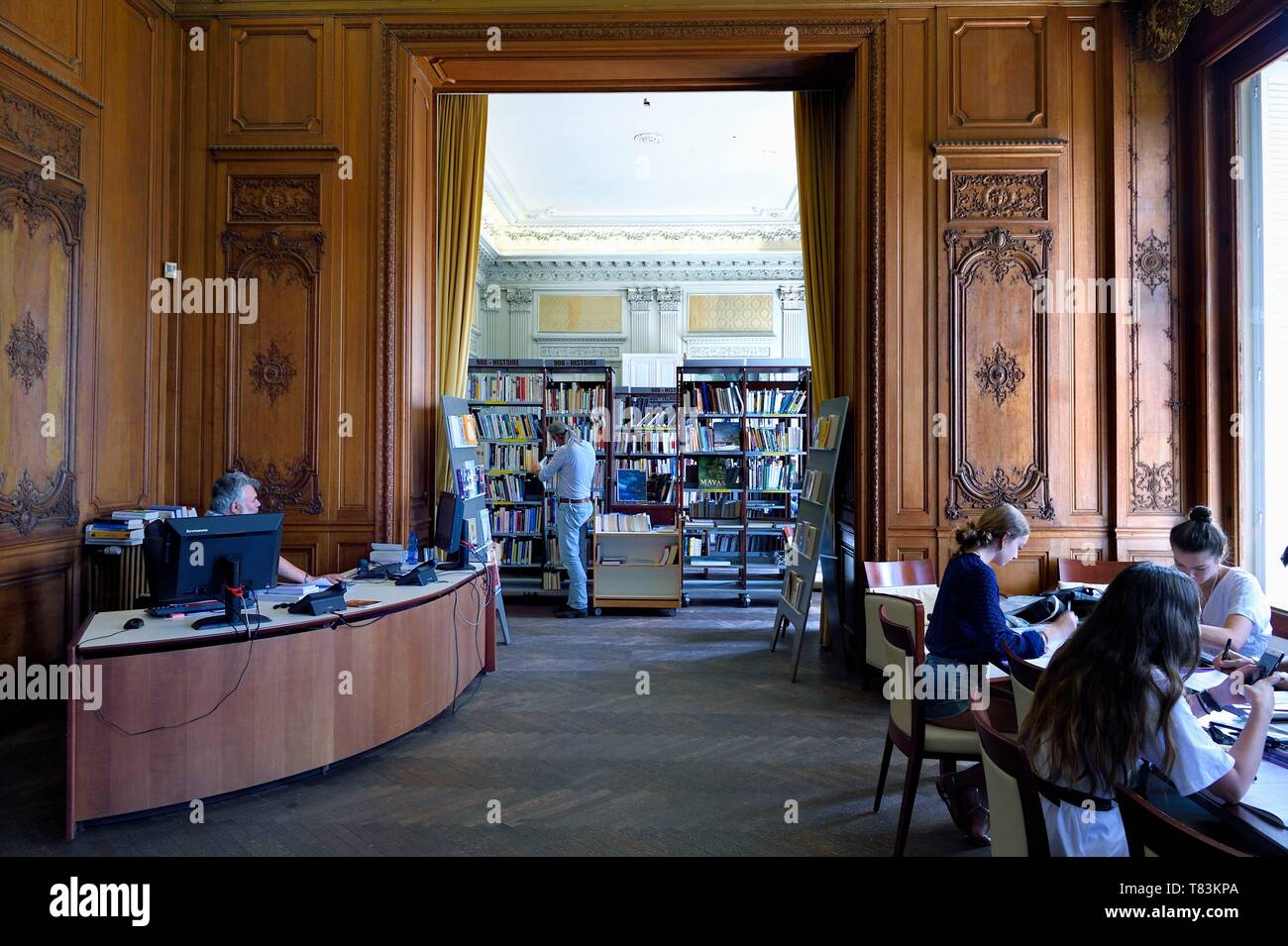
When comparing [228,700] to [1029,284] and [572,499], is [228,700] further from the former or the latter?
[1029,284]

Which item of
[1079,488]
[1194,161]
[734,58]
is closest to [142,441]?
[734,58]

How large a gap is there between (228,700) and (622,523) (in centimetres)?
448

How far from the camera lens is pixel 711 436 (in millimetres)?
8148

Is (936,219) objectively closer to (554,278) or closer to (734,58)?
(734,58)

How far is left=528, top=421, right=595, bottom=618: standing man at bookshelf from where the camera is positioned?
716 centimetres

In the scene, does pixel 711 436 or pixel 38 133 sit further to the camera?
pixel 711 436

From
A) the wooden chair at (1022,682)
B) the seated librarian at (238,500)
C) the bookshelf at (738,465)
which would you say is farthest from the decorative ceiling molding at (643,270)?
the wooden chair at (1022,682)

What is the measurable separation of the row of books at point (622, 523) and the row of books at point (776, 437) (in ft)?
5.46

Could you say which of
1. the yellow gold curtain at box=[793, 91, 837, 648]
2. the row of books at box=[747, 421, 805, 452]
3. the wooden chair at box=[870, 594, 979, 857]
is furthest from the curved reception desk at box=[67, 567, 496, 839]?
the row of books at box=[747, 421, 805, 452]

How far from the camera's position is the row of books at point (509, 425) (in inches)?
317

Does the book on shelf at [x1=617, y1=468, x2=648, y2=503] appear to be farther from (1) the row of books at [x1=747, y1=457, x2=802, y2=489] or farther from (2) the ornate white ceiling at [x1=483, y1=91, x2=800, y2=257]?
(2) the ornate white ceiling at [x1=483, y1=91, x2=800, y2=257]

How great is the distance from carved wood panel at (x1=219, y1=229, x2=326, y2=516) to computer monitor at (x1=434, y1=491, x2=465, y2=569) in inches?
42.1

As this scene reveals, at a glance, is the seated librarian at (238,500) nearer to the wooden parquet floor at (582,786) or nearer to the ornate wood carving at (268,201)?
the wooden parquet floor at (582,786)

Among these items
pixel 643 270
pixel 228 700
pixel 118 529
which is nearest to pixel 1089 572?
pixel 228 700
